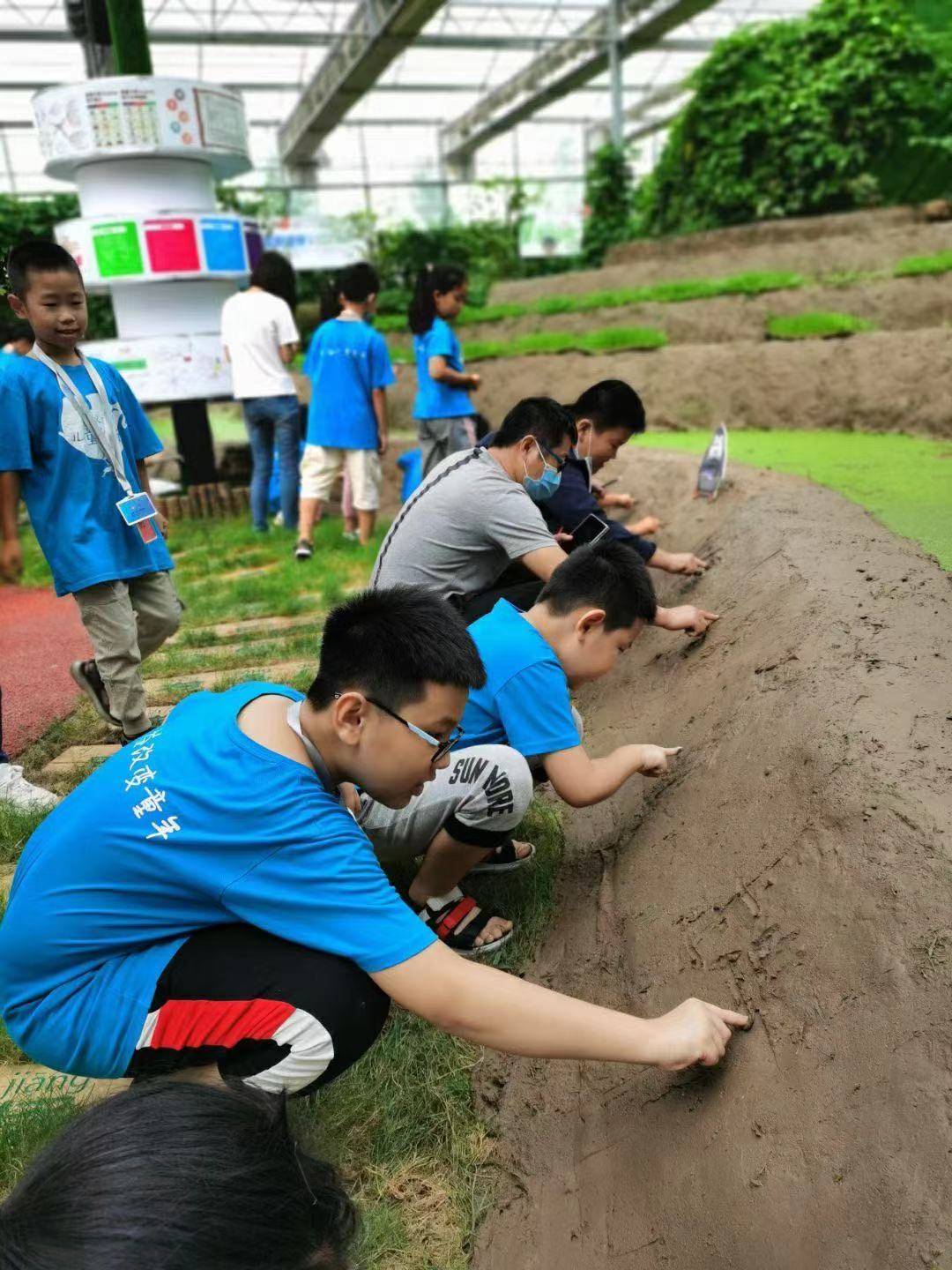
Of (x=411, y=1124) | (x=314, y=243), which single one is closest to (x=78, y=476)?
(x=411, y=1124)

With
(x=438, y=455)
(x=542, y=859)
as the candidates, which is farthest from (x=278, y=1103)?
(x=438, y=455)

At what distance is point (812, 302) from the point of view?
289 inches

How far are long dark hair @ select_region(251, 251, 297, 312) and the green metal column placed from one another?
94.7 inches

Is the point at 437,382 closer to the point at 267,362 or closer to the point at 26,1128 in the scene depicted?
the point at 267,362

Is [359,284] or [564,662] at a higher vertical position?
[359,284]

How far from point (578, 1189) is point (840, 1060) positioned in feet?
1.96

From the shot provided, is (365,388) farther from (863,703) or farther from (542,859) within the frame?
(863,703)

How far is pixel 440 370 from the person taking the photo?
18.3ft

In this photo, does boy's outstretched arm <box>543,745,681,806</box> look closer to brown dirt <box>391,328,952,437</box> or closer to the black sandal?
the black sandal

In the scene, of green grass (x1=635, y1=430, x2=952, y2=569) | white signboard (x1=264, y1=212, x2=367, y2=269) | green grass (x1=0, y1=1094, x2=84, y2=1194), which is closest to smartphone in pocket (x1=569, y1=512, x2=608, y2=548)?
green grass (x1=635, y1=430, x2=952, y2=569)

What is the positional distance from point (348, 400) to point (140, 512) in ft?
10.1

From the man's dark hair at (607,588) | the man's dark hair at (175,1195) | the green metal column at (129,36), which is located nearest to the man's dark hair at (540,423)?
the man's dark hair at (607,588)

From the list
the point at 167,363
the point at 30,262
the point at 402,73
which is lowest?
the point at 167,363

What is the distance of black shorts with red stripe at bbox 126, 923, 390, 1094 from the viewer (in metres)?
1.66
